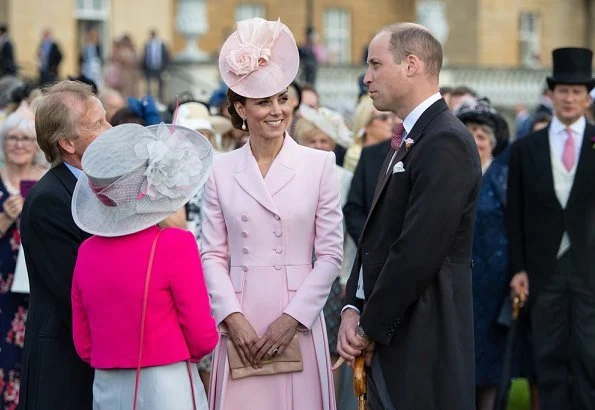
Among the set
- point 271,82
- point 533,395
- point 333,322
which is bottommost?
point 533,395

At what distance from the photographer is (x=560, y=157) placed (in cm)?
771

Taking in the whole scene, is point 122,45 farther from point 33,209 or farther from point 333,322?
point 33,209

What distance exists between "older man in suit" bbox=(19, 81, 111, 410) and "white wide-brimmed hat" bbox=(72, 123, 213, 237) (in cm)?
33

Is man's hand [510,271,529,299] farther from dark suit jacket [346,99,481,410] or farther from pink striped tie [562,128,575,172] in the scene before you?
dark suit jacket [346,99,481,410]

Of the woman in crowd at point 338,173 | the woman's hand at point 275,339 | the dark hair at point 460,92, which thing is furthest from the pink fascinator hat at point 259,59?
the dark hair at point 460,92

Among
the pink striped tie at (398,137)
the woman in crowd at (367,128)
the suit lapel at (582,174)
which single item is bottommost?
the suit lapel at (582,174)

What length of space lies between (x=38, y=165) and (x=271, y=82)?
2.55m

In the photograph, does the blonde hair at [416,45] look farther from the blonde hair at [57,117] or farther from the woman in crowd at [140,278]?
the blonde hair at [57,117]

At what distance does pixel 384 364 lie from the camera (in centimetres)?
507

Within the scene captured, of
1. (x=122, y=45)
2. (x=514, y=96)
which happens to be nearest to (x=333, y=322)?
(x=122, y=45)

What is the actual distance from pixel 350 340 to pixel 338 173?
9.47 feet

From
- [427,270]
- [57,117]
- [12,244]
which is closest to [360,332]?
[427,270]

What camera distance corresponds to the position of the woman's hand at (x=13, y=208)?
695 centimetres

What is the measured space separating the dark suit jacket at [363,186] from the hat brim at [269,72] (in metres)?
2.21
